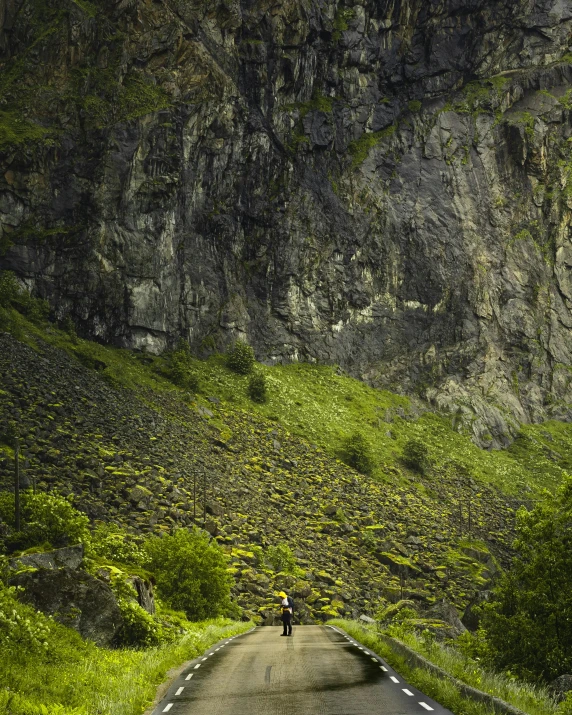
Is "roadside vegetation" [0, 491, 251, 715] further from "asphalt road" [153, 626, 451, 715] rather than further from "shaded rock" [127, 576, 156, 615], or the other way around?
"asphalt road" [153, 626, 451, 715]

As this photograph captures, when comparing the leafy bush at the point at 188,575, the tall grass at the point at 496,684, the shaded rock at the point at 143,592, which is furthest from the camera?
the leafy bush at the point at 188,575

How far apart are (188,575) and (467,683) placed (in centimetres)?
2345

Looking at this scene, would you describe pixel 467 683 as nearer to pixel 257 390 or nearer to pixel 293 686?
pixel 293 686

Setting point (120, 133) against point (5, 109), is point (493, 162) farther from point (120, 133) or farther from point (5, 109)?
point (5, 109)

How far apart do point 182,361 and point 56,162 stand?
3656 cm

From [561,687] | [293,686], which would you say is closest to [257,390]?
[293,686]

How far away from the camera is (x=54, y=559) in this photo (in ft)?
74.0

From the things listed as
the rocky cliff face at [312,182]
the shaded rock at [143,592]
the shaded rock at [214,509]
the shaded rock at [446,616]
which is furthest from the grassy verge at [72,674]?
the rocky cliff face at [312,182]

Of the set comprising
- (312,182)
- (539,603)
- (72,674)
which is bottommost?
(539,603)

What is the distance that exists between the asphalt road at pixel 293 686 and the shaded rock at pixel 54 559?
18.0ft

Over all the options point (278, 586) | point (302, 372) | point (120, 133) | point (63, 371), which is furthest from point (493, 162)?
point (278, 586)

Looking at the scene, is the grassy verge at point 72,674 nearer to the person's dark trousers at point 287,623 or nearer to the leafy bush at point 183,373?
the person's dark trousers at point 287,623

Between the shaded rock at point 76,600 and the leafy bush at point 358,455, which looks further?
the leafy bush at point 358,455

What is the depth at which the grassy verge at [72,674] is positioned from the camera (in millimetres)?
12633
